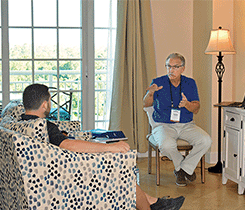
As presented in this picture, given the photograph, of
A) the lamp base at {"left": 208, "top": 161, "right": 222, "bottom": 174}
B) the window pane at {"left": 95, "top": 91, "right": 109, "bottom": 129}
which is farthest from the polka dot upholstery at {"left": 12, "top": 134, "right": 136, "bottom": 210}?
the window pane at {"left": 95, "top": 91, "right": 109, "bottom": 129}

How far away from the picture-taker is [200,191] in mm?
3684

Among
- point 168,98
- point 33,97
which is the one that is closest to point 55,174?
point 33,97

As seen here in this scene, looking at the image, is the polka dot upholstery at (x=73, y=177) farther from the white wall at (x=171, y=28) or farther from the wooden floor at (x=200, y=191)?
the white wall at (x=171, y=28)

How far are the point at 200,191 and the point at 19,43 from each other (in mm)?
2955

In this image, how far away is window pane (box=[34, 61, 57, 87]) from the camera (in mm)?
4992

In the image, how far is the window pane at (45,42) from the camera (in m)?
4.95

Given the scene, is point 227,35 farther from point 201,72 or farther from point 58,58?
point 58,58

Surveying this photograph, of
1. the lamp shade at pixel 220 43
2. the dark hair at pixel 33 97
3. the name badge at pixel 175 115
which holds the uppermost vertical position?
the lamp shade at pixel 220 43

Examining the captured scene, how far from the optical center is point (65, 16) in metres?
4.98

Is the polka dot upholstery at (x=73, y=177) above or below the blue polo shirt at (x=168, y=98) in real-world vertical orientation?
below

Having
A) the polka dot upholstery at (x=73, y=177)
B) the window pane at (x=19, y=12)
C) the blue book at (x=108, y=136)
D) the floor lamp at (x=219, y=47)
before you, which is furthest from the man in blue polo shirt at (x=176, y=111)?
the window pane at (x=19, y=12)

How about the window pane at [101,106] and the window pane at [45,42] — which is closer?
the window pane at [45,42]

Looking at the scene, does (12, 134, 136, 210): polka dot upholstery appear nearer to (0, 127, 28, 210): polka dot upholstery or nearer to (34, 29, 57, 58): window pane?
(0, 127, 28, 210): polka dot upholstery

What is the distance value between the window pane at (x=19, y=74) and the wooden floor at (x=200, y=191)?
1932 millimetres
